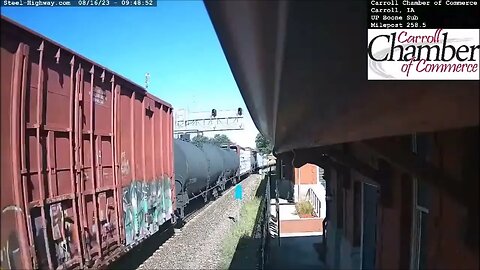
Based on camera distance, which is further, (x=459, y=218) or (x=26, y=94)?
(x=26, y=94)

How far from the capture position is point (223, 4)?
4.70ft

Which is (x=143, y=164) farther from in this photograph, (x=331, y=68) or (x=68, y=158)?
(x=331, y=68)

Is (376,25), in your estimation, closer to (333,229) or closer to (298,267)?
(333,229)

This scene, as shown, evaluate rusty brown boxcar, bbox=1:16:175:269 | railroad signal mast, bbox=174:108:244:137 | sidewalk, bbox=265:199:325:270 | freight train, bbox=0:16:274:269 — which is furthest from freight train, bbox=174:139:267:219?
railroad signal mast, bbox=174:108:244:137

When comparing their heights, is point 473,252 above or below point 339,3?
below

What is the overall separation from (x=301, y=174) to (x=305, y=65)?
21.2 meters

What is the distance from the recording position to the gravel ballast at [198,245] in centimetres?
928

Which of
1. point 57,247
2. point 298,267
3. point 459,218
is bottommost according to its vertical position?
point 298,267

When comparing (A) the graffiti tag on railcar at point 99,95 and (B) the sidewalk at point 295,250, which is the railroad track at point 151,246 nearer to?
(B) the sidewalk at point 295,250

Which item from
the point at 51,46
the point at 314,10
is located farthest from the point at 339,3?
the point at 51,46

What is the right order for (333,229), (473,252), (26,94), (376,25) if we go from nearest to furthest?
(376,25)
(473,252)
(26,94)
(333,229)

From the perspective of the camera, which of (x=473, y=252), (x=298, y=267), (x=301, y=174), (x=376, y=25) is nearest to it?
(x=376, y=25)

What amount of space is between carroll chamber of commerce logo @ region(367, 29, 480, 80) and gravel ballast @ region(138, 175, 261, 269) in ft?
26.1

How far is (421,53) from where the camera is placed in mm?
1968
